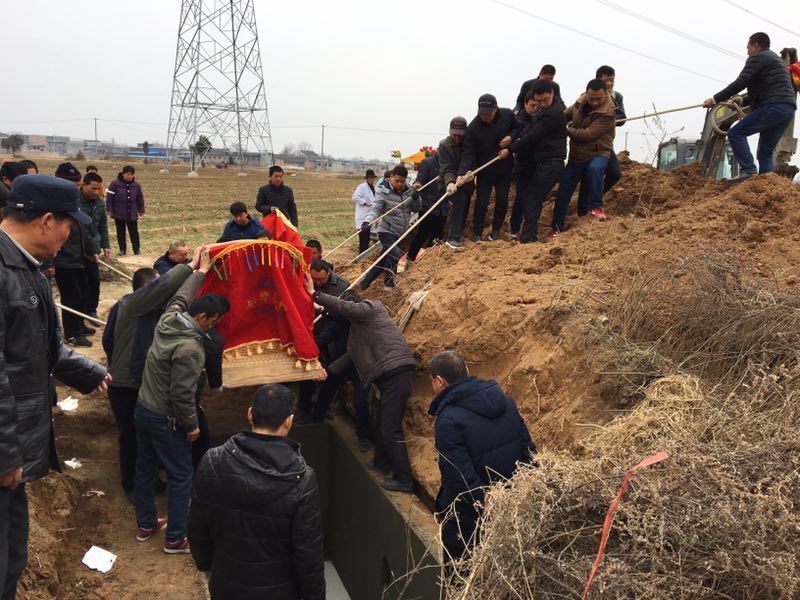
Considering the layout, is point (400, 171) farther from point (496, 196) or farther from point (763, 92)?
point (763, 92)

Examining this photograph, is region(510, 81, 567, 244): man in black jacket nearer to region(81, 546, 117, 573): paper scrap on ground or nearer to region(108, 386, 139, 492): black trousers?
region(108, 386, 139, 492): black trousers

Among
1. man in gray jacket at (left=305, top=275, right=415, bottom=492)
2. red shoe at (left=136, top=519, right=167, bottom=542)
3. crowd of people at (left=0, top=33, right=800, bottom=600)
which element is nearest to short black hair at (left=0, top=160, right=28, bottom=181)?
crowd of people at (left=0, top=33, right=800, bottom=600)

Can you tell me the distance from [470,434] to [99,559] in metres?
3.34

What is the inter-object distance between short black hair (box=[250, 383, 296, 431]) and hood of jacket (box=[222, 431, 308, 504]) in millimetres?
62

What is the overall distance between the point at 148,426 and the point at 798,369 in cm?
421

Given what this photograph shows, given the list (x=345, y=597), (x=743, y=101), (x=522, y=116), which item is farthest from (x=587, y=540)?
(x=743, y=101)

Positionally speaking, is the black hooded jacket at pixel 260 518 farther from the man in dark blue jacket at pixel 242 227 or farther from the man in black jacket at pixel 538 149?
the man in black jacket at pixel 538 149

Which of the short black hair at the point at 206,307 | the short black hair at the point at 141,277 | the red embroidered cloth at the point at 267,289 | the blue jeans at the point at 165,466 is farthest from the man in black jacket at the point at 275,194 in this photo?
the blue jeans at the point at 165,466

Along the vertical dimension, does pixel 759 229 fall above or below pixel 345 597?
above

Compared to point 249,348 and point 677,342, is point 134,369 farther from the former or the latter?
point 677,342

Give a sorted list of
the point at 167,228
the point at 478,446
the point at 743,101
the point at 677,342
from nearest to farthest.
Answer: the point at 478,446 → the point at 677,342 → the point at 743,101 → the point at 167,228

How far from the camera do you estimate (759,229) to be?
17.8 ft

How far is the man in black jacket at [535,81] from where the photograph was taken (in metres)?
6.42

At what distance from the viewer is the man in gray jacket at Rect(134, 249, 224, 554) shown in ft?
13.6
